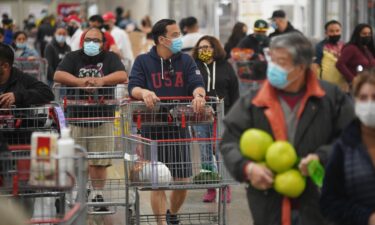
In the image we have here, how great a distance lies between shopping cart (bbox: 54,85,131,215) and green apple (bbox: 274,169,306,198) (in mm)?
4129

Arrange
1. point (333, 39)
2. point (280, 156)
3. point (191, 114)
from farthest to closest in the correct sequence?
point (333, 39)
point (191, 114)
point (280, 156)

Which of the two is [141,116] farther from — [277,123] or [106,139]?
[277,123]

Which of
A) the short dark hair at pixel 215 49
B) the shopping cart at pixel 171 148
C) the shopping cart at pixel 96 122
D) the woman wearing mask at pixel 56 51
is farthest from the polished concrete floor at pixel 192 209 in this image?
the woman wearing mask at pixel 56 51

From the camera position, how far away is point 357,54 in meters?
13.8

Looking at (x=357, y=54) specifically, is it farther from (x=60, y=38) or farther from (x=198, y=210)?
(x=60, y=38)

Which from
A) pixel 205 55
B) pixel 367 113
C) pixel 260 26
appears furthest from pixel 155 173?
pixel 260 26

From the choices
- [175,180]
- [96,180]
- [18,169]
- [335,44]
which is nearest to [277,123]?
[18,169]

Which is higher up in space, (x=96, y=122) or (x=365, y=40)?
(x=365, y=40)

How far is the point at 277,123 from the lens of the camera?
5395 mm

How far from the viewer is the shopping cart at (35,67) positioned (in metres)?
16.5

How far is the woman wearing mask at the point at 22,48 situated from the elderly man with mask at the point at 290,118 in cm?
1253

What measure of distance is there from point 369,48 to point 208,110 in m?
6.36

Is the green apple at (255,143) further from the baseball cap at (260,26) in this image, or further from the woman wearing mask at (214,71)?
the baseball cap at (260,26)

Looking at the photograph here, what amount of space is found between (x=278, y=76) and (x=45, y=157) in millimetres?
1390
